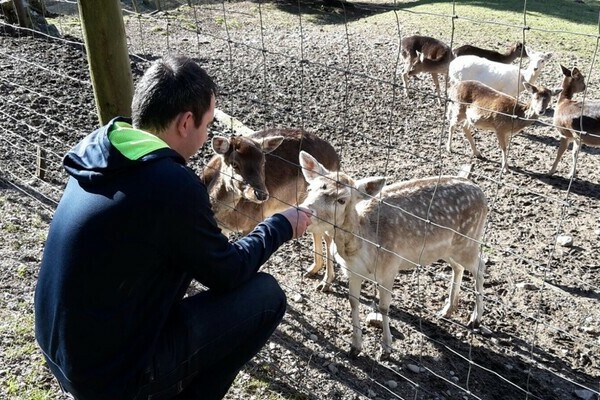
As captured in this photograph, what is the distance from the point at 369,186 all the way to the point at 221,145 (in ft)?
4.36

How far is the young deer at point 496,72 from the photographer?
9.96 meters

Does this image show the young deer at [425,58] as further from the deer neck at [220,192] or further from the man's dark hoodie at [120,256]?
the man's dark hoodie at [120,256]

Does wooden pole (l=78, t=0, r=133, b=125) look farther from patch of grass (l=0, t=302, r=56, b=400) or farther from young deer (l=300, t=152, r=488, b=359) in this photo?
patch of grass (l=0, t=302, r=56, b=400)

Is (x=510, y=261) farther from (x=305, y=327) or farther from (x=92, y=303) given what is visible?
(x=92, y=303)

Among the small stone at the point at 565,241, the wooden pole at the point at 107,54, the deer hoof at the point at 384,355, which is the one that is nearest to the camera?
the wooden pole at the point at 107,54

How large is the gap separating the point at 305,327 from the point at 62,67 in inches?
238

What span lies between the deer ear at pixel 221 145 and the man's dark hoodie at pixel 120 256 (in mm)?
2101

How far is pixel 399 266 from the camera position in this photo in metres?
4.35

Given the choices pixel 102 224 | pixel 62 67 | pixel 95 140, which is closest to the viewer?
pixel 102 224

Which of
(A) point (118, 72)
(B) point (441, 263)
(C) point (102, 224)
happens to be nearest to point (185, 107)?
(C) point (102, 224)

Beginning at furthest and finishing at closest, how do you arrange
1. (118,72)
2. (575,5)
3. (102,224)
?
(575,5) < (118,72) < (102,224)

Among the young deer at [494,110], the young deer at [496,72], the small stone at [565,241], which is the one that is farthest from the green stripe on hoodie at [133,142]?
the young deer at [496,72]

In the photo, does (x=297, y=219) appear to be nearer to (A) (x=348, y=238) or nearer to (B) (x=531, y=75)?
(A) (x=348, y=238)

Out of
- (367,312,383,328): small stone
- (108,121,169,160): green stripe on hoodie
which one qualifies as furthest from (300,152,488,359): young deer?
(108,121,169,160): green stripe on hoodie
